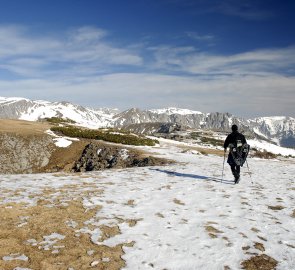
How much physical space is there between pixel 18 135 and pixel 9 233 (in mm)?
33031

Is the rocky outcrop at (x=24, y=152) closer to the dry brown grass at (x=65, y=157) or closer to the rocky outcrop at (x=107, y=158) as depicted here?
the dry brown grass at (x=65, y=157)

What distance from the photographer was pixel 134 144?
151 ft

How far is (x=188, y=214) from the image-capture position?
14422mm

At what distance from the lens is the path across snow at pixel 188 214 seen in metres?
10.4

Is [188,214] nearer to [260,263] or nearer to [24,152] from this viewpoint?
[260,263]

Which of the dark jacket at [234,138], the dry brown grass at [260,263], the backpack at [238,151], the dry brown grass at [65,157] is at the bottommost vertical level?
the dry brown grass at [65,157]

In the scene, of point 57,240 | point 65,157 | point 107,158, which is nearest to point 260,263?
point 57,240

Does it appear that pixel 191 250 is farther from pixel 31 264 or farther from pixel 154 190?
pixel 154 190

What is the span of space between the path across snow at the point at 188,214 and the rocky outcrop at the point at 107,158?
10.4 metres

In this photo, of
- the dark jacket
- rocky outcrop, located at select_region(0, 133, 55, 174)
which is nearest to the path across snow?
the dark jacket

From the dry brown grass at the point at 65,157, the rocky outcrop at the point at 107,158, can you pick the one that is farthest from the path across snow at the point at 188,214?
→ the dry brown grass at the point at 65,157

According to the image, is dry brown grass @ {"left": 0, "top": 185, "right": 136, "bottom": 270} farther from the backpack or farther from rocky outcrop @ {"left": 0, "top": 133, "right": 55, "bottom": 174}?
rocky outcrop @ {"left": 0, "top": 133, "right": 55, "bottom": 174}

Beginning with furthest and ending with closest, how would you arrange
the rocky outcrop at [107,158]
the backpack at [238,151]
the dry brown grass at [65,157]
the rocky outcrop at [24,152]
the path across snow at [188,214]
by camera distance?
1. the dry brown grass at [65,157]
2. the rocky outcrop at [24,152]
3. the rocky outcrop at [107,158]
4. the backpack at [238,151]
5. the path across snow at [188,214]

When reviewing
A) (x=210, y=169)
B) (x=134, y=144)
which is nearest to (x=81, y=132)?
(x=134, y=144)
